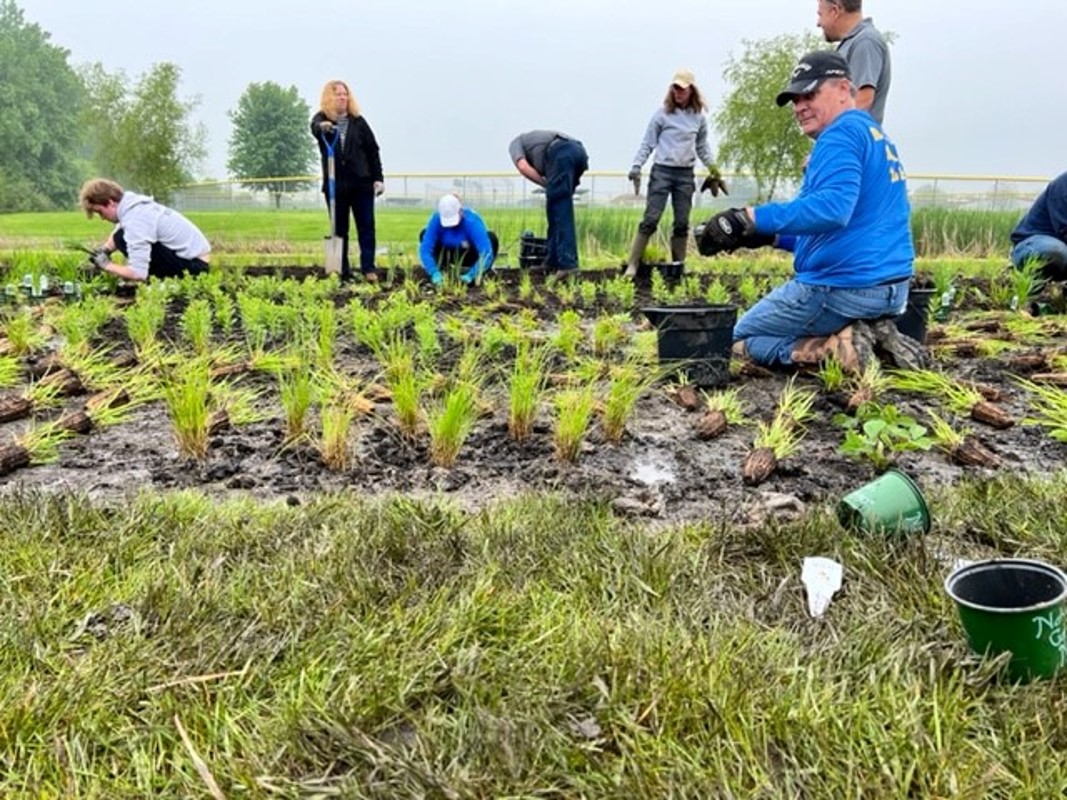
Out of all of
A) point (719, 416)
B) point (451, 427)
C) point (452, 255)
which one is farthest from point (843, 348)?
point (452, 255)

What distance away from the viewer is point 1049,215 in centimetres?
666

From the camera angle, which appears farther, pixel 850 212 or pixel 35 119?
pixel 35 119

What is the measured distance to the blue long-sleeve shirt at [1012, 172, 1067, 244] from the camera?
6473mm

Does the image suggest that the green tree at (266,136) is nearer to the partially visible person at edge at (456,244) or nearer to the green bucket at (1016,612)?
the partially visible person at edge at (456,244)

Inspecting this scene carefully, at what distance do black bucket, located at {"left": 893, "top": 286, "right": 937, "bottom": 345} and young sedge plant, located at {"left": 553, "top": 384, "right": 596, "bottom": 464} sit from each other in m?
2.44

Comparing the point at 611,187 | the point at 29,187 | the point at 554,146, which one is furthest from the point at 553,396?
the point at 29,187

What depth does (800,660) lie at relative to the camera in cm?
166

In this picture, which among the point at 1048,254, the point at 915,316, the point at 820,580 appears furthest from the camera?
the point at 1048,254

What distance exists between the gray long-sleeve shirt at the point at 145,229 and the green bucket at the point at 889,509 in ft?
20.0

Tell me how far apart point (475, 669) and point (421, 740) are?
23 centimetres

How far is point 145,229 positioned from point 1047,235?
23.6ft

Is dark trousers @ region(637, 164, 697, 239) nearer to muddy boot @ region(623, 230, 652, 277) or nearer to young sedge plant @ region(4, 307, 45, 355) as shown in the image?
muddy boot @ region(623, 230, 652, 277)

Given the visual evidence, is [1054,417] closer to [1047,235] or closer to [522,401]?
[522,401]

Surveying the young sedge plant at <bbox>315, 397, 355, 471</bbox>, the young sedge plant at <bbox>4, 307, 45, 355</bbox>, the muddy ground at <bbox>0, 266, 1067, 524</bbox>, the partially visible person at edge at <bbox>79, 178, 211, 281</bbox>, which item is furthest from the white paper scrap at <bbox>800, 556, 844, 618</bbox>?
the partially visible person at edge at <bbox>79, 178, 211, 281</bbox>
